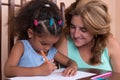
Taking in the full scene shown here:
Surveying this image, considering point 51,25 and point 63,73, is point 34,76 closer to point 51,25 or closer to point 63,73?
point 63,73

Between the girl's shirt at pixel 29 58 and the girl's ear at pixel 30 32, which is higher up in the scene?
the girl's ear at pixel 30 32

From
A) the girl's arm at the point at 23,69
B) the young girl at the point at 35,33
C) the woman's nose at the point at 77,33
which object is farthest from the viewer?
the woman's nose at the point at 77,33

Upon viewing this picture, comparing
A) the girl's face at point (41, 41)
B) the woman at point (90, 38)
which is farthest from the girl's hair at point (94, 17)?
the girl's face at point (41, 41)

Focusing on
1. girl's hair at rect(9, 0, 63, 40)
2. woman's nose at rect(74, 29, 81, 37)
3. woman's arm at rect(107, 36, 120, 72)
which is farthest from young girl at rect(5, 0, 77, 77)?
woman's arm at rect(107, 36, 120, 72)

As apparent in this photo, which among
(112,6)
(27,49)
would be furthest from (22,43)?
(112,6)

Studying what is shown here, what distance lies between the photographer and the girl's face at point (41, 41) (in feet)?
3.51

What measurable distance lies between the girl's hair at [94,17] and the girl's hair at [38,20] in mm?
177

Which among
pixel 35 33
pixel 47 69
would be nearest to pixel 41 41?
A: pixel 35 33

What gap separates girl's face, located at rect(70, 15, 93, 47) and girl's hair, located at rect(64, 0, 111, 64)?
0.8 inches

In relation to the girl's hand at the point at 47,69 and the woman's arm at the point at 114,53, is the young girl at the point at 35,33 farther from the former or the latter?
the woman's arm at the point at 114,53

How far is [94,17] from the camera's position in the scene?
4.16 ft

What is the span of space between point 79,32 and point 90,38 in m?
0.09

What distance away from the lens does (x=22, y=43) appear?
1.11m

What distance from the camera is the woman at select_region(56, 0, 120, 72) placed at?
127 centimetres
